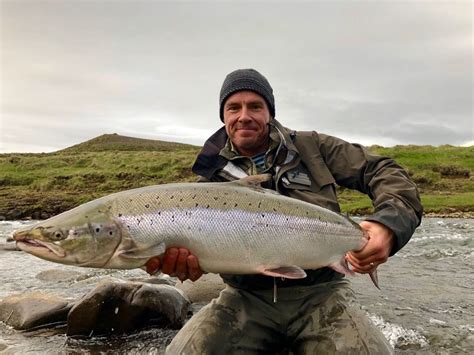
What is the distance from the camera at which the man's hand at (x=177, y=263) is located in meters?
3.38

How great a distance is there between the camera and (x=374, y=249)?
3611mm

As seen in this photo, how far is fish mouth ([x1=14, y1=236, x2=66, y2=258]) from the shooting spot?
3086mm

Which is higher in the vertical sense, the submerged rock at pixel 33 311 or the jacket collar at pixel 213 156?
the jacket collar at pixel 213 156

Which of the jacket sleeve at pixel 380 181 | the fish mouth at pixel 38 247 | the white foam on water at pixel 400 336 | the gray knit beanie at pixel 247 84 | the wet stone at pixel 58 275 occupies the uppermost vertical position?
the gray knit beanie at pixel 247 84

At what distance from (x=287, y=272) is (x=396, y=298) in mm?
4521

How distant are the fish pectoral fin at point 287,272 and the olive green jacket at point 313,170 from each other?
65 centimetres

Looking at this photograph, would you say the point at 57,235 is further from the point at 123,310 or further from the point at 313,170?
the point at 123,310

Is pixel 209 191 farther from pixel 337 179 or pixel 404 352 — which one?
pixel 404 352

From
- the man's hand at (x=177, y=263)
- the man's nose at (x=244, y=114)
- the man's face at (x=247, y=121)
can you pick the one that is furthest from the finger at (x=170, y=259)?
the man's nose at (x=244, y=114)

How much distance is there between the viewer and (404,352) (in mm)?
5281

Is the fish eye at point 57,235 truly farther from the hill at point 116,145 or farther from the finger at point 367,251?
the hill at point 116,145

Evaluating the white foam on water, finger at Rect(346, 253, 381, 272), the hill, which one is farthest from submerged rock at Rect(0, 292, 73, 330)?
the hill

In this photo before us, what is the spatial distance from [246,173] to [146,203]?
133cm

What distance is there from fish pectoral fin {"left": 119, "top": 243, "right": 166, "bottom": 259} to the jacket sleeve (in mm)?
1569
